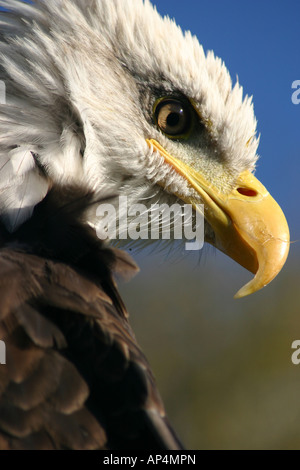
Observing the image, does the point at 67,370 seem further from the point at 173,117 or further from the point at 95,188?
the point at 173,117

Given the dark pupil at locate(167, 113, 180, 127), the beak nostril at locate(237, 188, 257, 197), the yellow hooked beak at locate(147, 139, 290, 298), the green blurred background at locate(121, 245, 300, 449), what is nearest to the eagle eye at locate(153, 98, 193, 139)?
the dark pupil at locate(167, 113, 180, 127)

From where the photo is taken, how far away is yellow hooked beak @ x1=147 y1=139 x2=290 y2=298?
2.59 m

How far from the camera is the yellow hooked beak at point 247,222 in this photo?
2586mm

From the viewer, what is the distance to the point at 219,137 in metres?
2.91

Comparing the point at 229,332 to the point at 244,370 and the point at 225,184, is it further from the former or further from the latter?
the point at 225,184

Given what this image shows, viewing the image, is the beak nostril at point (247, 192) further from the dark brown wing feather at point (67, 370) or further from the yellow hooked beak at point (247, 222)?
the dark brown wing feather at point (67, 370)

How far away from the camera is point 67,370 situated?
5.71ft

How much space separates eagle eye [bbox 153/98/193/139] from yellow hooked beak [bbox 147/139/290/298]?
10 centimetres

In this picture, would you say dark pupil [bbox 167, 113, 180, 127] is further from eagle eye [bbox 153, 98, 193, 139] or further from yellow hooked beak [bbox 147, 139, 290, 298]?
yellow hooked beak [bbox 147, 139, 290, 298]

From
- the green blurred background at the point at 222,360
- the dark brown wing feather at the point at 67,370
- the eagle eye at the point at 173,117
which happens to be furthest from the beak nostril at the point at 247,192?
→ the green blurred background at the point at 222,360

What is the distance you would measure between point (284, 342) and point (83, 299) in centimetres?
872

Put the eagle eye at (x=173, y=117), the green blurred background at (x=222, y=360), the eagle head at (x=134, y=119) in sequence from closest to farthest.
Result: the eagle head at (x=134, y=119)
the eagle eye at (x=173, y=117)
the green blurred background at (x=222, y=360)

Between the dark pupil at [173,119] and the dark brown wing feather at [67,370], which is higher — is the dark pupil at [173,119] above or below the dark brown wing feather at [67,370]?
above

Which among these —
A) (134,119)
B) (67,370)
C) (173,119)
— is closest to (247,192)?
(173,119)
